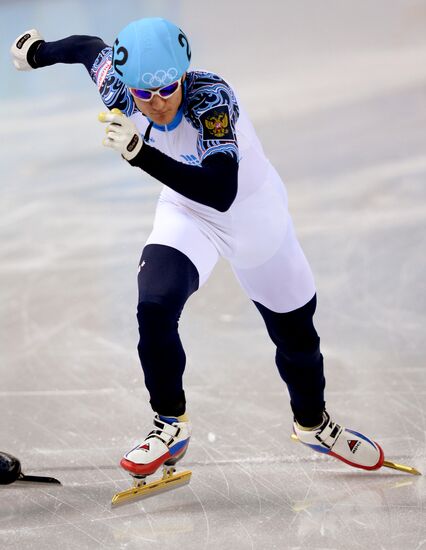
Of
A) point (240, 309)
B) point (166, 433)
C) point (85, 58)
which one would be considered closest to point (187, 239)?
point (166, 433)

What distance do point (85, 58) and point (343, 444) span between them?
187 centimetres

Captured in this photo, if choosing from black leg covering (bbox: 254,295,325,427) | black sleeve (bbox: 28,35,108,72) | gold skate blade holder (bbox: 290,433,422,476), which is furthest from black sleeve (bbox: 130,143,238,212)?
gold skate blade holder (bbox: 290,433,422,476)

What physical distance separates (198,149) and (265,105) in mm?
3945

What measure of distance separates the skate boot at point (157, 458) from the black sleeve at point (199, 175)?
34.0 inches

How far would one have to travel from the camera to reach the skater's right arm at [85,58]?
3.93 m

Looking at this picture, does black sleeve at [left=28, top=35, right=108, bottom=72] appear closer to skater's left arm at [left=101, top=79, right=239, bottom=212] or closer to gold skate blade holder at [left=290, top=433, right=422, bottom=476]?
skater's left arm at [left=101, top=79, right=239, bottom=212]

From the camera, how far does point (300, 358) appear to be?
4246 mm

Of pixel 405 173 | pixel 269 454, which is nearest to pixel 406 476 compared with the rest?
pixel 269 454

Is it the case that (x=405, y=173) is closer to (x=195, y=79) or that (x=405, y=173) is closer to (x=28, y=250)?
(x=28, y=250)

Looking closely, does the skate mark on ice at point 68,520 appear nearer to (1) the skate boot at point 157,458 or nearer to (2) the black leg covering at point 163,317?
(1) the skate boot at point 157,458

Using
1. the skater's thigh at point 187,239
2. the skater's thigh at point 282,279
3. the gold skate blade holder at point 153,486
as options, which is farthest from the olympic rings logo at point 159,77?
the gold skate blade holder at point 153,486

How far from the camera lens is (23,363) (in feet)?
17.1

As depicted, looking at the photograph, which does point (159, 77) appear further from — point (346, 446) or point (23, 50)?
point (346, 446)

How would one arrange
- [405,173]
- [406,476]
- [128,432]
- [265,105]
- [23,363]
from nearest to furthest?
[406,476] → [128,432] → [23,363] → [405,173] → [265,105]
